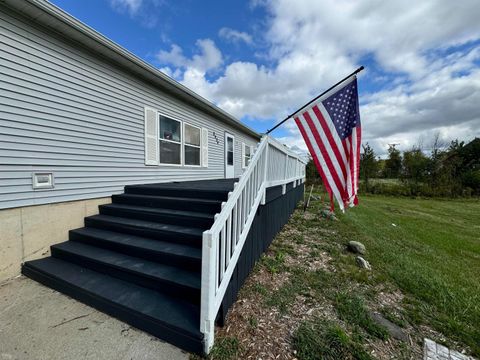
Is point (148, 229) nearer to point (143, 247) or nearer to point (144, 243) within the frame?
point (144, 243)

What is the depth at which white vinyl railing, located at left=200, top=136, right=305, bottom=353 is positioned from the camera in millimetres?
1727

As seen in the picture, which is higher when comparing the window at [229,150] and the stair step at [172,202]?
the window at [229,150]

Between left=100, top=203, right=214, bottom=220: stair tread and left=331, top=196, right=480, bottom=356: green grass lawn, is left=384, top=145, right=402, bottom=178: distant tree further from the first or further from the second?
left=100, top=203, right=214, bottom=220: stair tread

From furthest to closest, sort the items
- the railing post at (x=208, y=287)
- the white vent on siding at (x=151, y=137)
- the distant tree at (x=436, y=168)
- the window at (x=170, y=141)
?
the distant tree at (x=436, y=168) < the window at (x=170, y=141) < the white vent on siding at (x=151, y=137) < the railing post at (x=208, y=287)

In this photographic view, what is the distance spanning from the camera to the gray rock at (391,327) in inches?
82.2

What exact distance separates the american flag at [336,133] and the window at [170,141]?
146 inches

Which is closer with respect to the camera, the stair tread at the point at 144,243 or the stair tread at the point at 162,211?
Answer: the stair tread at the point at 144,243

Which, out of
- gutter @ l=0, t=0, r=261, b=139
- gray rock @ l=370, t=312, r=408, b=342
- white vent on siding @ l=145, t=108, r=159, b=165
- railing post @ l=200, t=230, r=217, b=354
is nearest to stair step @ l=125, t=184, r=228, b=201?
white vent on siding @ l=145, t=108, r=159, b=165

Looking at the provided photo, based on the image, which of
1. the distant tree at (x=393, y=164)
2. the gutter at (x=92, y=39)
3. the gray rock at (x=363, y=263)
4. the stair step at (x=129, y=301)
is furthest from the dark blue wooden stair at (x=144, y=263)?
the distant tree at (x=393, y=164)

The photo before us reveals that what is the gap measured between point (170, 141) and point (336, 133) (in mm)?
4267

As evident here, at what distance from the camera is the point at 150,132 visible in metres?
5.16

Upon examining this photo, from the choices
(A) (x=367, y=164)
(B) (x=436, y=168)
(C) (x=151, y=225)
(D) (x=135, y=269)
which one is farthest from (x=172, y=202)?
(B) (x=436, y=168)

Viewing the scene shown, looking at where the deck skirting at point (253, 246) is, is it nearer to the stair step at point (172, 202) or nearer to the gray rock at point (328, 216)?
the stair step at point (172, 202)

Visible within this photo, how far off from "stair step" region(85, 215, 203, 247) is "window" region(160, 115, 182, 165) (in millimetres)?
2292
